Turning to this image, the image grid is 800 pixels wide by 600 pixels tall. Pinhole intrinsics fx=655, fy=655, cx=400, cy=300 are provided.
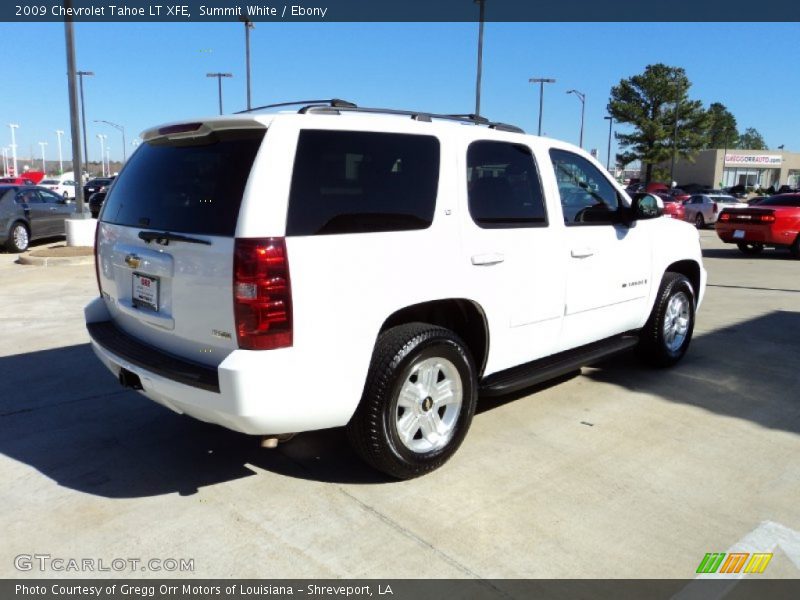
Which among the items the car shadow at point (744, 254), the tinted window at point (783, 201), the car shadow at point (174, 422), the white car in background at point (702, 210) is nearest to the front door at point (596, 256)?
the car shadow at point (174, 422)

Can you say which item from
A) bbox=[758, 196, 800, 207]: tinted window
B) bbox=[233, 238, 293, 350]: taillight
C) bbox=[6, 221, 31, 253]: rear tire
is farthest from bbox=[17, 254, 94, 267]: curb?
bbox=[758, 196, 800, 207]: tinted window

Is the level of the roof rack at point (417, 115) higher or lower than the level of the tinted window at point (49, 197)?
higher

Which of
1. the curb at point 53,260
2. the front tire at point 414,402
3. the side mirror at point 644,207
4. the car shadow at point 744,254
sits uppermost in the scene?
the side mirror at point 644,207

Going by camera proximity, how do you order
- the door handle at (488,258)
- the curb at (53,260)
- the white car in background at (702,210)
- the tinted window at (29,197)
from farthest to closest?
the white car in background at (702,210) → the tinted window at (29,197) → the curb at (53,260) → the door handle at (488,258)

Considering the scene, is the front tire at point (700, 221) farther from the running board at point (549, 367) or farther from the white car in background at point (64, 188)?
the white car in background at point (64, 188)

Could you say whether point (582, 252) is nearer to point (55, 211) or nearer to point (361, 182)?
point (361, 182)

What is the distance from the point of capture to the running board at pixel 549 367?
405 cm

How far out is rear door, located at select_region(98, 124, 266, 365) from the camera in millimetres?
3047

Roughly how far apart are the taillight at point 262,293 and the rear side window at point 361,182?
16 cm

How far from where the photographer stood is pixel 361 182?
3.35 metres
